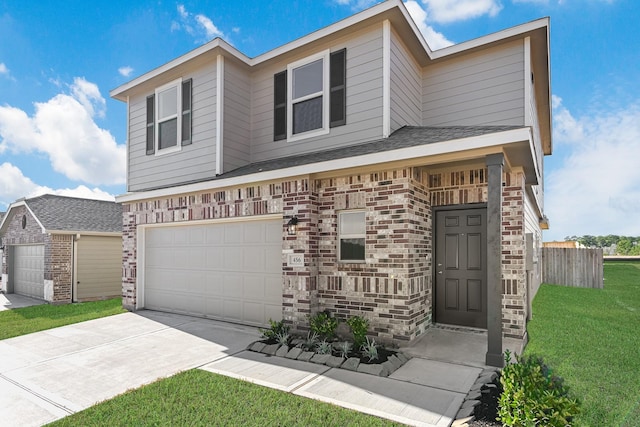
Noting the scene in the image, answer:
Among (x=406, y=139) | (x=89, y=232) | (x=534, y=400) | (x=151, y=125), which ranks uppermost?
(x=151, y=125)

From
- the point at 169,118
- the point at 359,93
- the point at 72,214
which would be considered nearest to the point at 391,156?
the point at 359,93

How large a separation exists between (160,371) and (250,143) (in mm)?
5625

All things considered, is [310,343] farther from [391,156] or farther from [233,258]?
[391,156]

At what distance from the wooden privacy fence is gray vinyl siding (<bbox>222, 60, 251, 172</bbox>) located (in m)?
13.4

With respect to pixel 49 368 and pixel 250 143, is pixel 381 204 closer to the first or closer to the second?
pixel 250 143

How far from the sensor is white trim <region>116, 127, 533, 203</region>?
4.79m

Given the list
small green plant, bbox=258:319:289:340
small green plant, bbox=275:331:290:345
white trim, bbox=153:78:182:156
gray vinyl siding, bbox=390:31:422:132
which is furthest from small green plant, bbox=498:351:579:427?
white trim, bbox=153:78:182:156

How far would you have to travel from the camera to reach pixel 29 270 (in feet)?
43.4

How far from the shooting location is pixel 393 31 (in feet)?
23.4

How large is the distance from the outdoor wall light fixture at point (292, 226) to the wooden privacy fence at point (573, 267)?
1317cm

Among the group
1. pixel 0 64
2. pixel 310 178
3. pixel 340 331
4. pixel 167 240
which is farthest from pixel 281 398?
pixel 0 64

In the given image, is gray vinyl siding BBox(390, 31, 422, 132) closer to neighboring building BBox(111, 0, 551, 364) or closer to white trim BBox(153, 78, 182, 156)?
neighboring building BBox(111, 0, 551, 364)

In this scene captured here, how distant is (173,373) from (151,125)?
286 inches

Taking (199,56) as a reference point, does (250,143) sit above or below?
below
